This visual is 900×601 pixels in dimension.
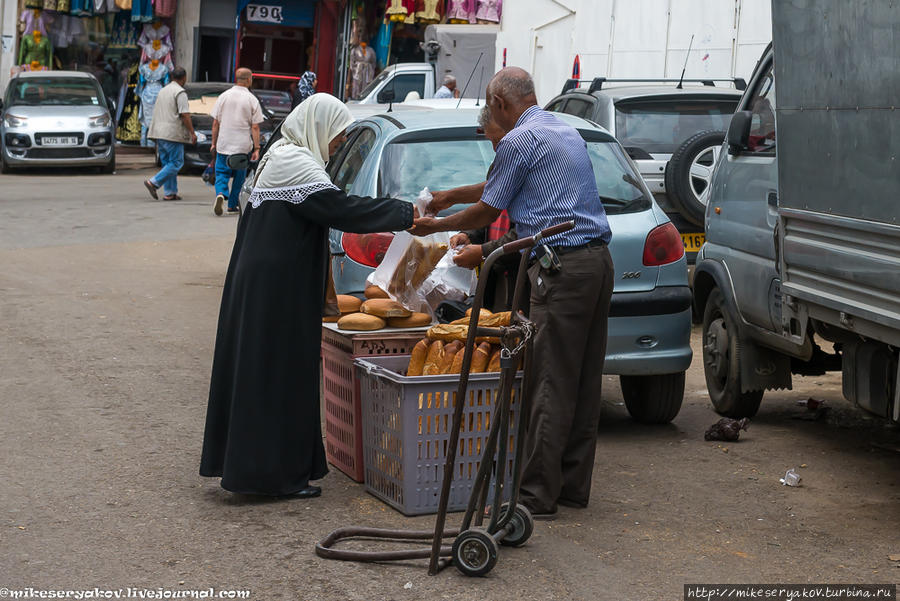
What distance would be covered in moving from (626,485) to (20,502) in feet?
9.00

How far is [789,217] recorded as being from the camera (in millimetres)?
6078

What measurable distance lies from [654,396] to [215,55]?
87.6 ft

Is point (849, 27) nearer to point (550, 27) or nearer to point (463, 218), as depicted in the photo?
point (463, 218)

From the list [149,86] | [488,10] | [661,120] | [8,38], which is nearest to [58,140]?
[149,86]

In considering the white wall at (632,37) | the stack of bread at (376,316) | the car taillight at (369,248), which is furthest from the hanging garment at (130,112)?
the stack of bread at (376,316)

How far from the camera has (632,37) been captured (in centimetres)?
2034

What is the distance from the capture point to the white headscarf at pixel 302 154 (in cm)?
541

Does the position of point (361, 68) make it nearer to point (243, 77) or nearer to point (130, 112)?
point (130, 112)

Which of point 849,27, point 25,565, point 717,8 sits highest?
point 717,8

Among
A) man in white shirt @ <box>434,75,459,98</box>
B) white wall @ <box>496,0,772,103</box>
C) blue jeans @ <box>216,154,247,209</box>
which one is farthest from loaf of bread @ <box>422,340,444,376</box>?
man in white shirt @ <box>434,75,459,98</box>

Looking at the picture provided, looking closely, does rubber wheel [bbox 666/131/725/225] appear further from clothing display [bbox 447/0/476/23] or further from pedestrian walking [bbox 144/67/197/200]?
clothing display [bbox 447/0/476/23]

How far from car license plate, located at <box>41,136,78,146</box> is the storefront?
5743mm

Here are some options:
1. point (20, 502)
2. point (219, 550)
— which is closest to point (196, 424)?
point (20, 502)

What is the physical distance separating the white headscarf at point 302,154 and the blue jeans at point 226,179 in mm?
11989
